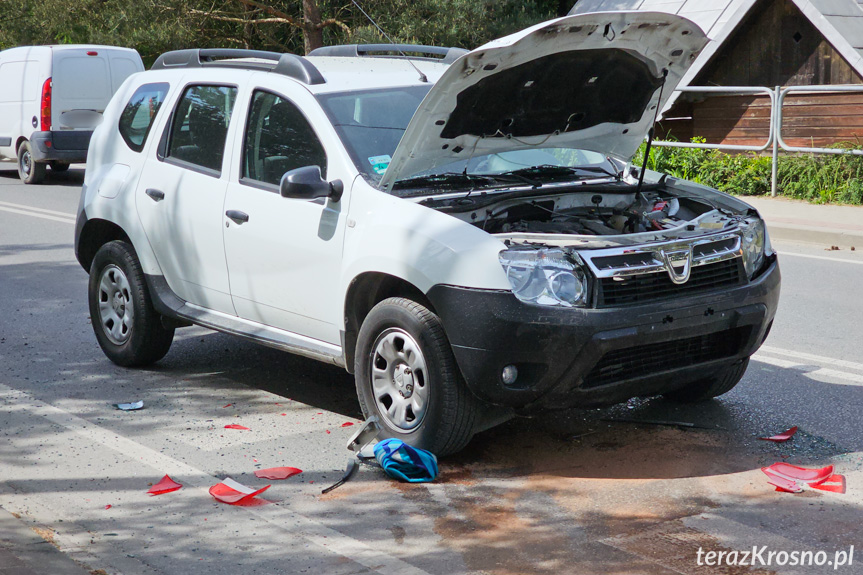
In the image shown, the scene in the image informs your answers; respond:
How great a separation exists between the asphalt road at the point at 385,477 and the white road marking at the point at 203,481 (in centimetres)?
1

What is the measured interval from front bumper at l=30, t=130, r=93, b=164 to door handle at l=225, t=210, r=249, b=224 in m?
13.7

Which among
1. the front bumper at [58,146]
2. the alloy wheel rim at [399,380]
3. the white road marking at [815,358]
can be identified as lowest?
the white road marking at [815,358]

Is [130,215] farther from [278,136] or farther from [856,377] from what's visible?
[856,377]

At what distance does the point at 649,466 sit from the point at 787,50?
1667 cm

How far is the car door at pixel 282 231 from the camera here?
5324 mm

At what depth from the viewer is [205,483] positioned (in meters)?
4.78

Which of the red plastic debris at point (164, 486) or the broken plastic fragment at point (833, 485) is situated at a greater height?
the broken plastic fragment at point (833, 485)

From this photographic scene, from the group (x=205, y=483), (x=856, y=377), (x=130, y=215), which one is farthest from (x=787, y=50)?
(x=205, y=483)

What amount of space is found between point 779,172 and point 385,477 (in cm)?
1215

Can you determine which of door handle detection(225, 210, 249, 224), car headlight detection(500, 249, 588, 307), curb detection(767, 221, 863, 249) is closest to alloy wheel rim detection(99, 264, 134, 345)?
door handle detection(225, 210, 249, 224)

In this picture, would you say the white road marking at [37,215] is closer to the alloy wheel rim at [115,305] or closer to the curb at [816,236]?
the alloy wheel rim at [115,305]

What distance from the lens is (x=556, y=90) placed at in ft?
18.2

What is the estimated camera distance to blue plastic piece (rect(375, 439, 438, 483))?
480cm

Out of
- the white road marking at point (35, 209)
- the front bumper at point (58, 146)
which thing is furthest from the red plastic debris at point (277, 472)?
the front bumper at point (58, 146)
